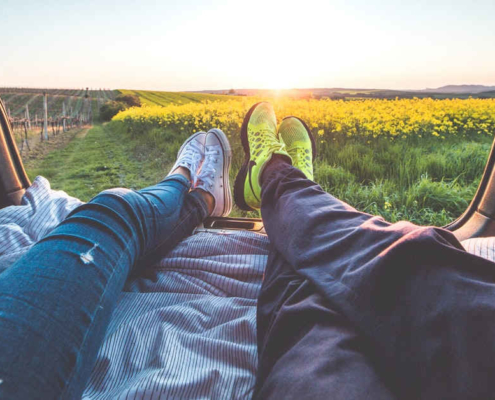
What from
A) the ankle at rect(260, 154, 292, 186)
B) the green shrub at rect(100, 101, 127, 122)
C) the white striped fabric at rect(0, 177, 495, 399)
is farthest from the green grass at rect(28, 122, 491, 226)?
the green shrub at rect(100, 101, 127, 122)

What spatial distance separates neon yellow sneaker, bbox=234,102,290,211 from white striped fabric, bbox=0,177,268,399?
284mm

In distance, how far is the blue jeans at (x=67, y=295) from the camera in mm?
333

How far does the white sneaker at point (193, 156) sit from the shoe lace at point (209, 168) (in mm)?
27

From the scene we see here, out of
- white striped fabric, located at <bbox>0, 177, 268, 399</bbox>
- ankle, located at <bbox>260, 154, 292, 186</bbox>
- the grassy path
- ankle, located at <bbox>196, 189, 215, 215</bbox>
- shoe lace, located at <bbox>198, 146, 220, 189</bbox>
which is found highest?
ankle, located at <bbox>260, 154, 292, 186</bbox>

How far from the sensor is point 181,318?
1.81 ft

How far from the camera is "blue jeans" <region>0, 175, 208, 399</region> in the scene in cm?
33

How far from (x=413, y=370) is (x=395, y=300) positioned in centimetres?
7

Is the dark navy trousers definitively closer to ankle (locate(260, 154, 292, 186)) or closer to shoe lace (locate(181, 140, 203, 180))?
ankle (locate(260, 154, 292, 186))

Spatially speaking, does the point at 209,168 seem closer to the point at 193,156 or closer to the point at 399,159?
the point at 193,156

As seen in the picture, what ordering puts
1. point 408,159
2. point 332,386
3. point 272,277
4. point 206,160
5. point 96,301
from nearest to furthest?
point 332,386, point 96,301, point 272,277, point 206,160, point 408,159

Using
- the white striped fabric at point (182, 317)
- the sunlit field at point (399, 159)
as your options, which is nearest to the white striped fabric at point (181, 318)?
the white striped fabric at point (182, 317)

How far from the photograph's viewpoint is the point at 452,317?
302 millimetres


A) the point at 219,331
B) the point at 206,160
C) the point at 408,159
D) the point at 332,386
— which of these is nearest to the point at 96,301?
the point at 219,331

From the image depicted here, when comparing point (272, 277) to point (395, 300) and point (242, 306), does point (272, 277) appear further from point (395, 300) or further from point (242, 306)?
point (395, 300)
